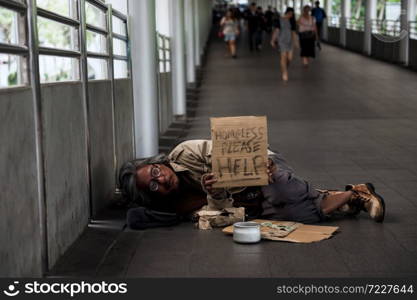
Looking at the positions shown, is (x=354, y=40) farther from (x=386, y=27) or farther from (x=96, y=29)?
(x=96, y=29)

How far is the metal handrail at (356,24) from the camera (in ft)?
95.1

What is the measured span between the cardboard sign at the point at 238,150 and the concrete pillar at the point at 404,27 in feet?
59.3

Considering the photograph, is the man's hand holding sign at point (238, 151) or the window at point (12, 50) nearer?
the window at point (12, 50)

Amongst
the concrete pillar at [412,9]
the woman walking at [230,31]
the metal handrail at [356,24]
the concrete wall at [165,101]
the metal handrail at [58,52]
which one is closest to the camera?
the metal handrail at [58,52]

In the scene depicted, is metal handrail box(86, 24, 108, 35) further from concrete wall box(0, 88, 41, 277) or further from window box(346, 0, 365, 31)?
window box(346, 0, 365, 31)

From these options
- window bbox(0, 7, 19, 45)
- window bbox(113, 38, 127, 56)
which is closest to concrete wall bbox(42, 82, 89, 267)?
window bbox(0, 7, 19, 45)

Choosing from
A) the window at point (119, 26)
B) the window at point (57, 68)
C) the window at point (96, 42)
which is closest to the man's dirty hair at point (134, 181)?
the window at point (57, 68)

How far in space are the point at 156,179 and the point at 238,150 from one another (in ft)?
2.11

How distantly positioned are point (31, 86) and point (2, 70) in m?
0.46

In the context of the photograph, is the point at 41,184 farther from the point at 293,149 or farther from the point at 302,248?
the point at 293,149

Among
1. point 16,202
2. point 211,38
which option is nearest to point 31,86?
point 16,202

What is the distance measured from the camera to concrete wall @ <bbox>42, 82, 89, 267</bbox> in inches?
187

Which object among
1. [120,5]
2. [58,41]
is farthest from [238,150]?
[120,5]

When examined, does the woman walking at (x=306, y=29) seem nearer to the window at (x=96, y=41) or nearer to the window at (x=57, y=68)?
the window at (x=96, y=41)
